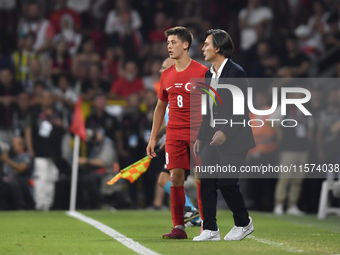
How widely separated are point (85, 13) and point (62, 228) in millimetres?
10094

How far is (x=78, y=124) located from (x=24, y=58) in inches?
135

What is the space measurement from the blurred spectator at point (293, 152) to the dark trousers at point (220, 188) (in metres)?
6.21

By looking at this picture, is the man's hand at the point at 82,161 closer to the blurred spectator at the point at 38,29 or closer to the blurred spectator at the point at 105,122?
the blurred spectator at the point at 105,122

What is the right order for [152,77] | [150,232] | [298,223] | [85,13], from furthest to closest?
[85,13] < [152,77] < [298,223] < [150,232]

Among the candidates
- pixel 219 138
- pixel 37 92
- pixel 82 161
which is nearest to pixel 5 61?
pixel 37 92

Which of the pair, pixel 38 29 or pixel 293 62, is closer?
pixel 293 62

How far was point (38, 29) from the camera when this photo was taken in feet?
53.6

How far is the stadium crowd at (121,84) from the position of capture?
500 inches

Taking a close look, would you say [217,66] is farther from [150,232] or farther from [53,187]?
[53,187]

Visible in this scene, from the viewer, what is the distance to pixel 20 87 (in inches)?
560

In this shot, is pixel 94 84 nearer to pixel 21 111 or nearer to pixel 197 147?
pixel 21 111

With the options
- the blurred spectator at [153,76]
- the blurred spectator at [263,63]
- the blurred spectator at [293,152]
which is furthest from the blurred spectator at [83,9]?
the blurred spectator at [293,152]

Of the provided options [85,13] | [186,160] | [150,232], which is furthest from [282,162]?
[85,13]

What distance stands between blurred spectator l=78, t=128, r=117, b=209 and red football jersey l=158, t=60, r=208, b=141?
6.49 meters
